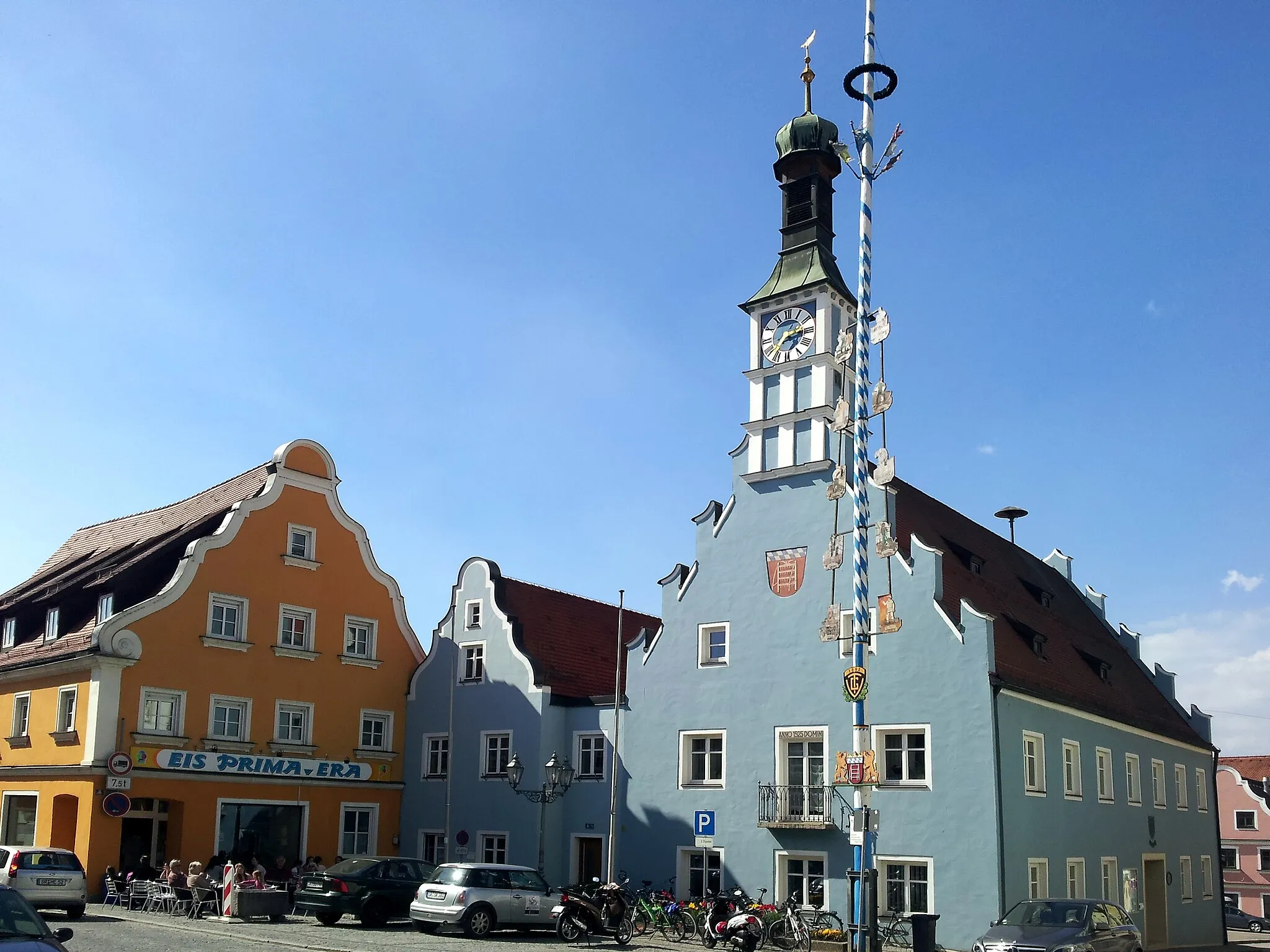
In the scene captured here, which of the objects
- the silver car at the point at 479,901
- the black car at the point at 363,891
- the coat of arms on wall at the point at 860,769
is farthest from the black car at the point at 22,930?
the black car at the point at 363,891

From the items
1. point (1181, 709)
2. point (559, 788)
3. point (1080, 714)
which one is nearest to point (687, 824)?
point (559, 788)

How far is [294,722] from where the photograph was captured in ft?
126

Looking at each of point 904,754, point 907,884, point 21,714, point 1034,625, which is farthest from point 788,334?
point 21,714

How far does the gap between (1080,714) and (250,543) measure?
24281mm

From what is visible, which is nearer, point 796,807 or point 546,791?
point 796,807

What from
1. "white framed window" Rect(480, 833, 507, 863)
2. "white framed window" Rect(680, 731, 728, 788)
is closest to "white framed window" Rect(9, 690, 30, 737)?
"white framed window" Rect(480, 833, 507, 863)

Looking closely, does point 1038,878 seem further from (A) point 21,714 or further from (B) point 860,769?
(A) point 21,714

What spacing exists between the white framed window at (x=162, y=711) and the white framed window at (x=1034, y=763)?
73.9 ft

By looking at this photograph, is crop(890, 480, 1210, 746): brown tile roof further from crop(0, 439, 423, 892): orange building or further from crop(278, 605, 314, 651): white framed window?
crop(278, 605, 314, 651): white framed window

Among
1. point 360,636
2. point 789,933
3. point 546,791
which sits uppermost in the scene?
point 360,636

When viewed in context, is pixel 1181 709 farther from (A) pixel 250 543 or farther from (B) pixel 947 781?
(A) pixel 250 543

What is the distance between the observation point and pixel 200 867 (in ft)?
99.0

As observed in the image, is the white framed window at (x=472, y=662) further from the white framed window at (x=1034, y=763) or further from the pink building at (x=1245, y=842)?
the pink building at (x=1245, y=842)

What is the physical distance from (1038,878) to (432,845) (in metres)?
18.8
